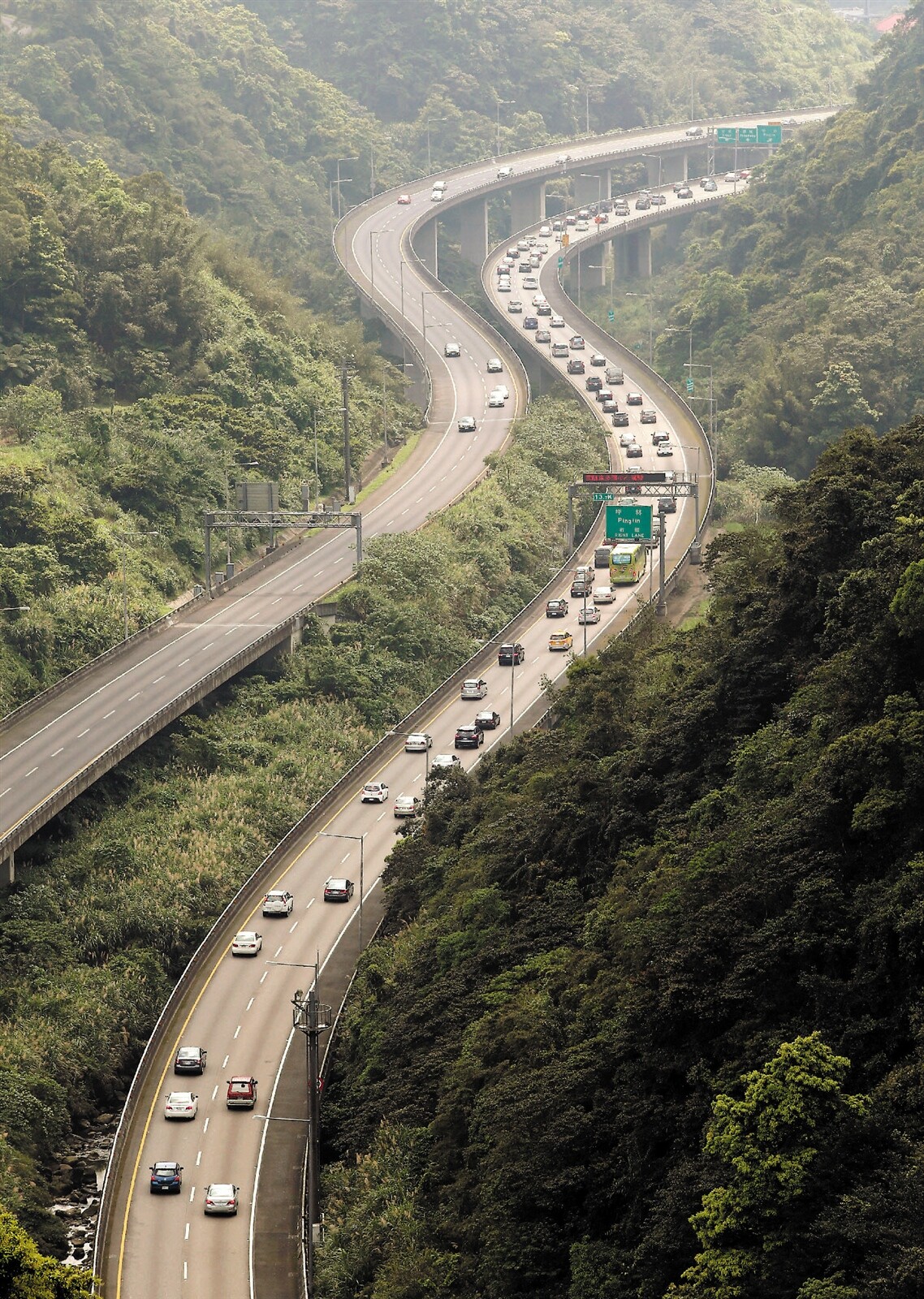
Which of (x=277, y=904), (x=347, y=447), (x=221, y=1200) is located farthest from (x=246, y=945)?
(x=347, y=447)

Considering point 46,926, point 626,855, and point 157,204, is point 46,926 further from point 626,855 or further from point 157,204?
point 157,204

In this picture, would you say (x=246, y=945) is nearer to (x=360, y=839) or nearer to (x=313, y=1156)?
(x=360, y=839)

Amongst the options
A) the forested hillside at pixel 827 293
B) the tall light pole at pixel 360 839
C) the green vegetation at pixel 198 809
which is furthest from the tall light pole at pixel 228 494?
the forested hillside at pixel 827 293

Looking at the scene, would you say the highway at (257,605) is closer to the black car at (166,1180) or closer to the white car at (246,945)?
the white car at (246,945)

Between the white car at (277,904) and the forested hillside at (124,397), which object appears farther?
the forested hillside at (124,397)

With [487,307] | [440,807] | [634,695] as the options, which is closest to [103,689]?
[440,807]
